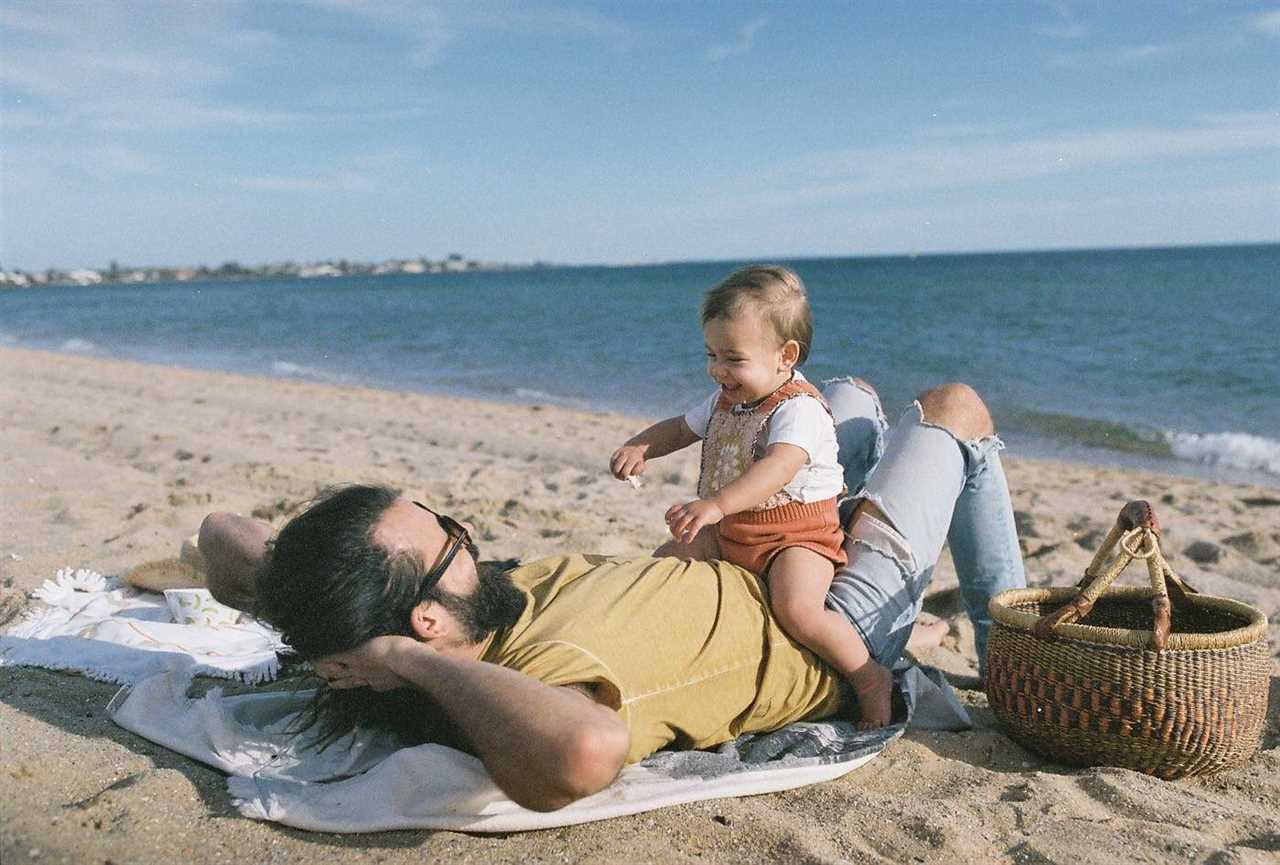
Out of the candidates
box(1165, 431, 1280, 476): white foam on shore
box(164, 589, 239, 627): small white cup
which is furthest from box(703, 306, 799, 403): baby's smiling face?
box(1165, 431, 1280, 476): white foam on shore

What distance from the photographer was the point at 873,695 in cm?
286

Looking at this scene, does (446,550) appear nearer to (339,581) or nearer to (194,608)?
(339,581)

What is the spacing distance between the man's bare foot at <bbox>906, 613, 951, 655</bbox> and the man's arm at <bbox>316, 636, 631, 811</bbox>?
194 cm

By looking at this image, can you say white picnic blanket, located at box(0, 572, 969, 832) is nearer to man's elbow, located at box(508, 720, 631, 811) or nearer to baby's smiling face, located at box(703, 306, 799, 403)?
man's elbow, located at box(508, 720, 631, 811)

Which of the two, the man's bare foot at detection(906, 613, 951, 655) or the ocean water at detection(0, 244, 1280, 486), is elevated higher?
the ocean water at detection(0, 244, 1280, 486)

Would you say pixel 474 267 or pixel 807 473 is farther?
pixel 474 267

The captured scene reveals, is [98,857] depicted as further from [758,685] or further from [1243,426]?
[1243,426]

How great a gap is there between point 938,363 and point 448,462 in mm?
12339

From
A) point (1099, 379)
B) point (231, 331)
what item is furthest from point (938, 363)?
point (231, 331)

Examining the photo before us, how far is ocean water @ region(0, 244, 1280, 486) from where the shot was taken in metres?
11.6

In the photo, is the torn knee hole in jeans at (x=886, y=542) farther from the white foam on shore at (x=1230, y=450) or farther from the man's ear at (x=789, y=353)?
the white foam on shore at (x=1230, y=450)

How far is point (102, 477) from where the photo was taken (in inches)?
231

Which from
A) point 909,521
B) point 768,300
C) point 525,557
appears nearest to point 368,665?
point 768,300

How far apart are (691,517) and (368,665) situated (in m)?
0.86
